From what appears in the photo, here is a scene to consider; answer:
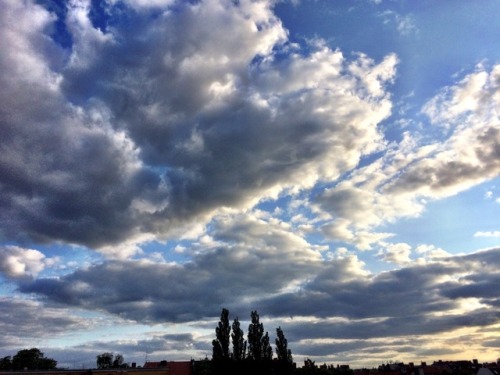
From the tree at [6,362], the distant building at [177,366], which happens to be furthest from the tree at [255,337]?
the tree at [6,362]

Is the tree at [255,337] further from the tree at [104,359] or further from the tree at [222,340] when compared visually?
the tree at [104,359]

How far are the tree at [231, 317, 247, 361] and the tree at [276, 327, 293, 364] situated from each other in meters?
8.77

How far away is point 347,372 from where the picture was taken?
10200 cm

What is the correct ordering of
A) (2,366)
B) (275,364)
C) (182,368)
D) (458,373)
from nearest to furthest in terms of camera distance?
(275,364)
(182,368)
(458,373)
(2,366)

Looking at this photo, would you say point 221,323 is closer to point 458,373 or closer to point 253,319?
point 253,319

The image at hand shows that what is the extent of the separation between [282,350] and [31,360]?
108356mm

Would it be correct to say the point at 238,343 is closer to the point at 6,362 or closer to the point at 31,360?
the point at 31,360

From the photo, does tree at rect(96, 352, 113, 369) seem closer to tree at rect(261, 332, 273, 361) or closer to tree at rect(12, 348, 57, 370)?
tree at rect(12, 348, 57, 370)

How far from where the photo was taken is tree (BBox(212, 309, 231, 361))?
8744 centimetres

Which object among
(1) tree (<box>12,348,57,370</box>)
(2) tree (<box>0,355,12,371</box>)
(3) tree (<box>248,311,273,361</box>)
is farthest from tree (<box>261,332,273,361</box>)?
(2) tree (<box>0,355,12,371</box>)

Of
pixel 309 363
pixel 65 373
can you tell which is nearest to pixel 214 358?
pixel 309 363

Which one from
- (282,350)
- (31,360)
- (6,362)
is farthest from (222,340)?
(6,362)

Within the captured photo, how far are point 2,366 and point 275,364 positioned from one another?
116m

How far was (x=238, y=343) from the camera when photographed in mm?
91250
